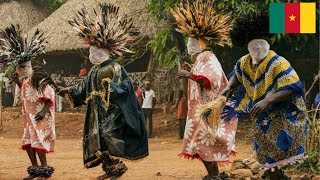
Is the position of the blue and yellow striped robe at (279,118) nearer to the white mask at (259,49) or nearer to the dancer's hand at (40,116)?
the white mask at (259,49)

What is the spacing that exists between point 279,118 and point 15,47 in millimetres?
3628

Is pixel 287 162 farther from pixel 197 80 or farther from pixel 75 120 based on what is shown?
pixel 75 120

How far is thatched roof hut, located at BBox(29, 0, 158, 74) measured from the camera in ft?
64.5

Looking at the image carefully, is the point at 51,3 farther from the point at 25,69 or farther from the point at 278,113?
the point at 278,113

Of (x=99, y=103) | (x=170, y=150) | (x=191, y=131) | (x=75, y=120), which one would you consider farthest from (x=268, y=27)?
(x=75, y=120)

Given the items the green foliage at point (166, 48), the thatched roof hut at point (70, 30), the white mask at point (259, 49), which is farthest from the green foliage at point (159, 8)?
the white mask at point (259, 49)

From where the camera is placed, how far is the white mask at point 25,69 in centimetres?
747

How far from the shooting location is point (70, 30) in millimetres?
22062

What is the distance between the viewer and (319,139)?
794cm

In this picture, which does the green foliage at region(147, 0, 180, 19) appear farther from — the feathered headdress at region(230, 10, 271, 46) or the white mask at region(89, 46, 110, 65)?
the feathered headdress at region(230, 10, 271, 46)

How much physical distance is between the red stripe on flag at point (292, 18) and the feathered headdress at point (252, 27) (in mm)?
3708

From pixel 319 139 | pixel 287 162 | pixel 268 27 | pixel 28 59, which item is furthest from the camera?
pixel 319 139

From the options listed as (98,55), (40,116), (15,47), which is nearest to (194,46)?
(98,55)

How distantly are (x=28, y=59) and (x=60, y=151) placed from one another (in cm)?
581
